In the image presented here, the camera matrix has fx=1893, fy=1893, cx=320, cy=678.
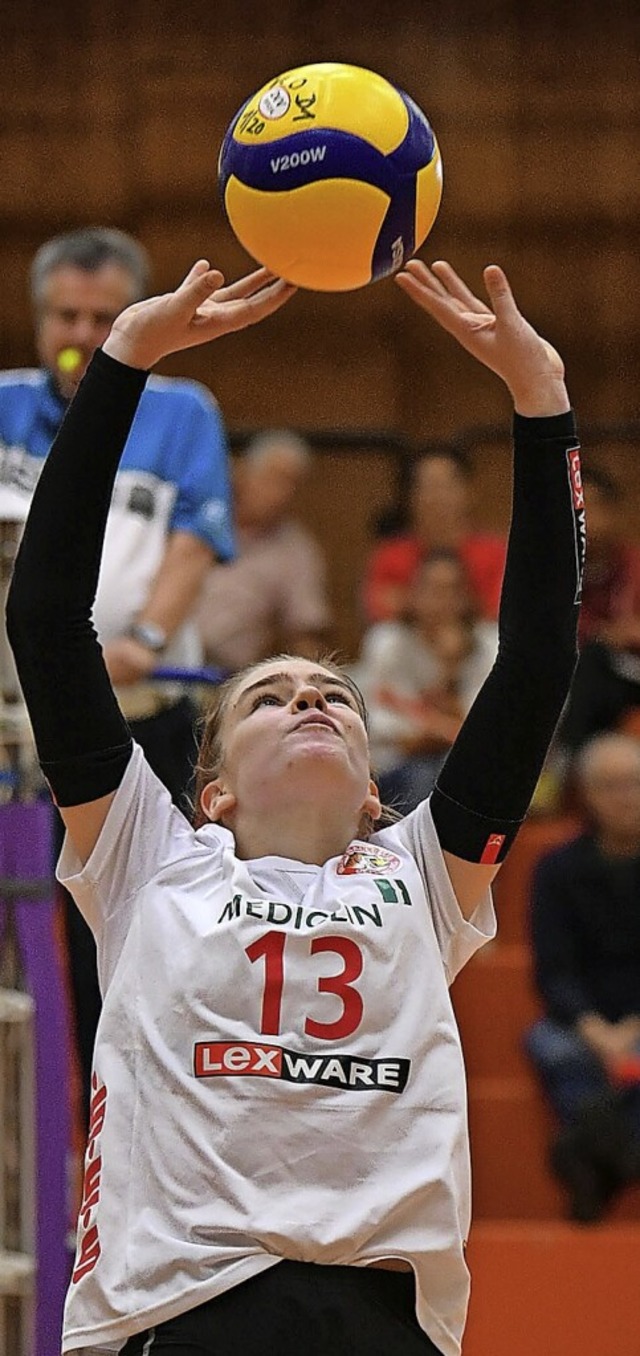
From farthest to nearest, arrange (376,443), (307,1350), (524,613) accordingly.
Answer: (376,443) → (524,613) → (307,1350)

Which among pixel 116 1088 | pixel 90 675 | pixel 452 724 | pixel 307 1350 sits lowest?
pixel 452 724

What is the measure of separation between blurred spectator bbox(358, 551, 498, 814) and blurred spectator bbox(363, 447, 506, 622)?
108 millimetres

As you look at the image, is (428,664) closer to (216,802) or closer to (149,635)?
(149,635)

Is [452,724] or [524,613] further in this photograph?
[452,724]

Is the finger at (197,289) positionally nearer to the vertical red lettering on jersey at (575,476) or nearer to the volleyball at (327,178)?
the volleyball at (327,178)

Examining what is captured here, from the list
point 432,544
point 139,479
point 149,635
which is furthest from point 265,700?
point 432,544

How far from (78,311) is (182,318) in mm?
1210

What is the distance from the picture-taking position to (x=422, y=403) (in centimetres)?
792

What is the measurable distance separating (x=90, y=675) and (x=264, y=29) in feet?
20.8

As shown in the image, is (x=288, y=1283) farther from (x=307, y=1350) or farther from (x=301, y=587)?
A: (x=301, y=587)

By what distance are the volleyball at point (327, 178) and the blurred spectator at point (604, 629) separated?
132 inches

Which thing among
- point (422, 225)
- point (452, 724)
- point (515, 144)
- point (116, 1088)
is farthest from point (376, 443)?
point (116, 1088)

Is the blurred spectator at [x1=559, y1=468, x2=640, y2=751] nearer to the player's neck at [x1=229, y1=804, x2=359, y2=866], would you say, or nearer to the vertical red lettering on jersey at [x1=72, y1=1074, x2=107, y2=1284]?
the player's neck at [x1=229, y1=804, x2=359, y2=866]

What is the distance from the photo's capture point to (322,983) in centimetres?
188
